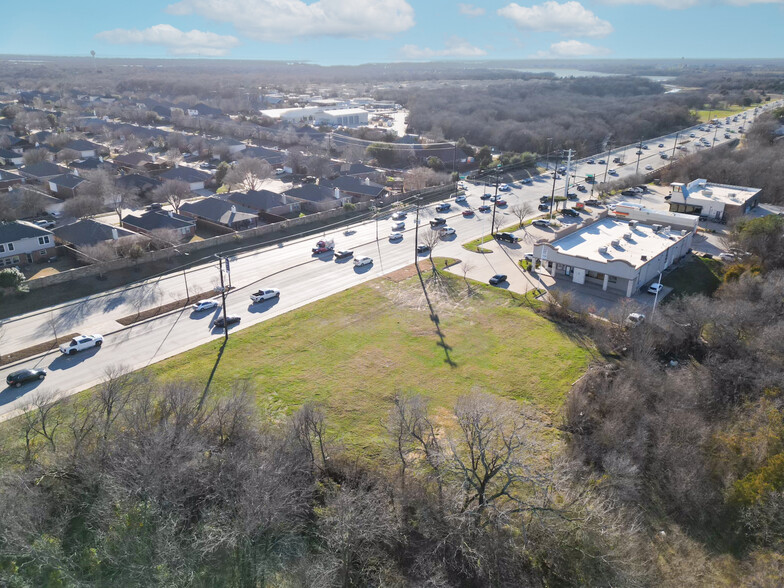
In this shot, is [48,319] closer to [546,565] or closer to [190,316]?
[190,316]

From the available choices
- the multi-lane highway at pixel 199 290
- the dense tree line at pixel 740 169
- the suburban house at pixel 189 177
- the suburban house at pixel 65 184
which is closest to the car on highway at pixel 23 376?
the multi-lane highway at pixel 199 290

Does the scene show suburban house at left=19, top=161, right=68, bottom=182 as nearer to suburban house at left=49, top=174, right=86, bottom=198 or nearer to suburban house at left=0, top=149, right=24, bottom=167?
suburban house at left=49, top=174, right=86, bottom=198

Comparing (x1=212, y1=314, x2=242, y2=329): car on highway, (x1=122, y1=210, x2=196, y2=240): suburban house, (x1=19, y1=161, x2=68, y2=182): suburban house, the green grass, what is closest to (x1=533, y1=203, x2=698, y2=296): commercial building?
the green grass

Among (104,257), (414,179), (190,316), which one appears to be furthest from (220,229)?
(414,179)

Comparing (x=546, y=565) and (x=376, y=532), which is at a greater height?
(x=376, y=532)

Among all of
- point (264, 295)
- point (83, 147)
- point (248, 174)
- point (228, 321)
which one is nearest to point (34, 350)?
point (228, 321)

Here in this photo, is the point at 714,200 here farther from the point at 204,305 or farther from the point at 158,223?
the point at 158,223
